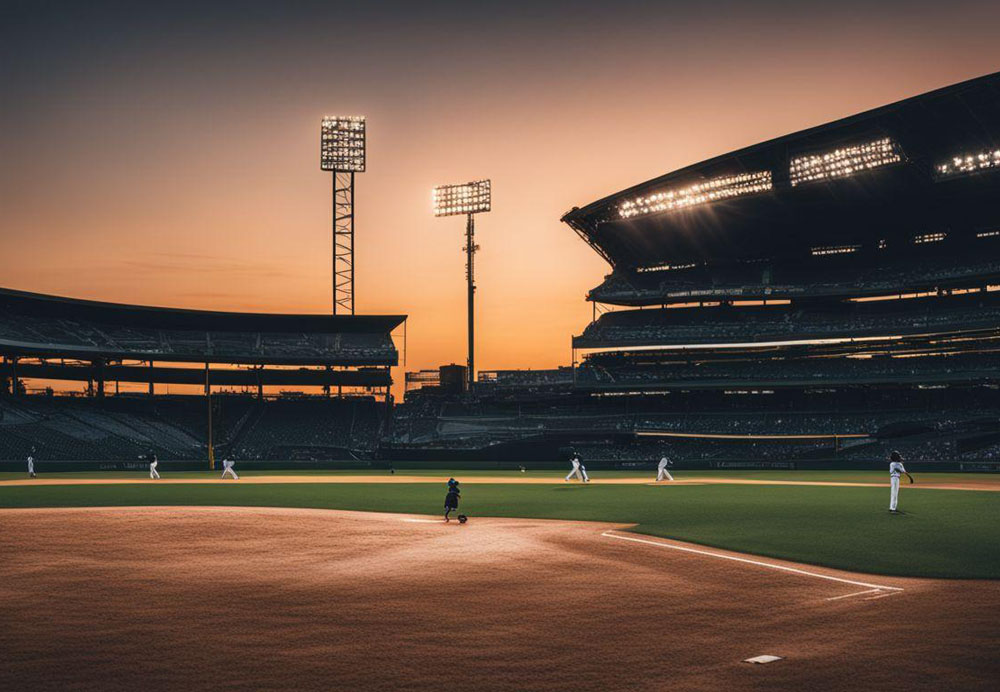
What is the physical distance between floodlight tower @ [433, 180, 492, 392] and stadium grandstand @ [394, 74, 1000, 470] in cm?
905

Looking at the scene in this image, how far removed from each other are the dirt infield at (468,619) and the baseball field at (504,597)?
0.05 meters

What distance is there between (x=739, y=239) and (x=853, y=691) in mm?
63682

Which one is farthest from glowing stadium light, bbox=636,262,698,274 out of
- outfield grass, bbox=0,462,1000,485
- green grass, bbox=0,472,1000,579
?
green grass, bbox=0,472,1000,579

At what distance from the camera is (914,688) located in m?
8.07

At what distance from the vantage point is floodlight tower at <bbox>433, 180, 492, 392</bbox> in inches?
3019

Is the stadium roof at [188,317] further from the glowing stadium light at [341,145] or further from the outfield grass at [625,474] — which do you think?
the outfield grass at [625,474]

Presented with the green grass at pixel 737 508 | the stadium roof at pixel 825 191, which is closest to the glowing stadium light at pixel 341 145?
the stadium roof at pixel 825 191

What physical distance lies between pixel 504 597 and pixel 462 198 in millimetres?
67051

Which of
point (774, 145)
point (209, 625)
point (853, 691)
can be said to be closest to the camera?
point (853, 691)

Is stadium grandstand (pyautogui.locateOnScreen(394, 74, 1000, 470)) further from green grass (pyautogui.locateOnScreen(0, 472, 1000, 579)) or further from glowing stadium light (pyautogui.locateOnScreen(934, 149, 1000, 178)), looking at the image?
green grass (pyautogui.locateOnScreen(0, 472, 1000, 579))

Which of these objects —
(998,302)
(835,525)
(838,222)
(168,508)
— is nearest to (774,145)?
Answer: (838,222)

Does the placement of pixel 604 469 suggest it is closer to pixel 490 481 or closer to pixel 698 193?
pixel 490 481

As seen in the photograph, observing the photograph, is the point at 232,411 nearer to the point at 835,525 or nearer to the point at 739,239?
the point at 739,239

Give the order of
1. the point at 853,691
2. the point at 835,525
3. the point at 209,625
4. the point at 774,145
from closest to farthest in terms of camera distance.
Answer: the point at 853,691, the point at 209,625, the point at 835,525, the point at 774,145
